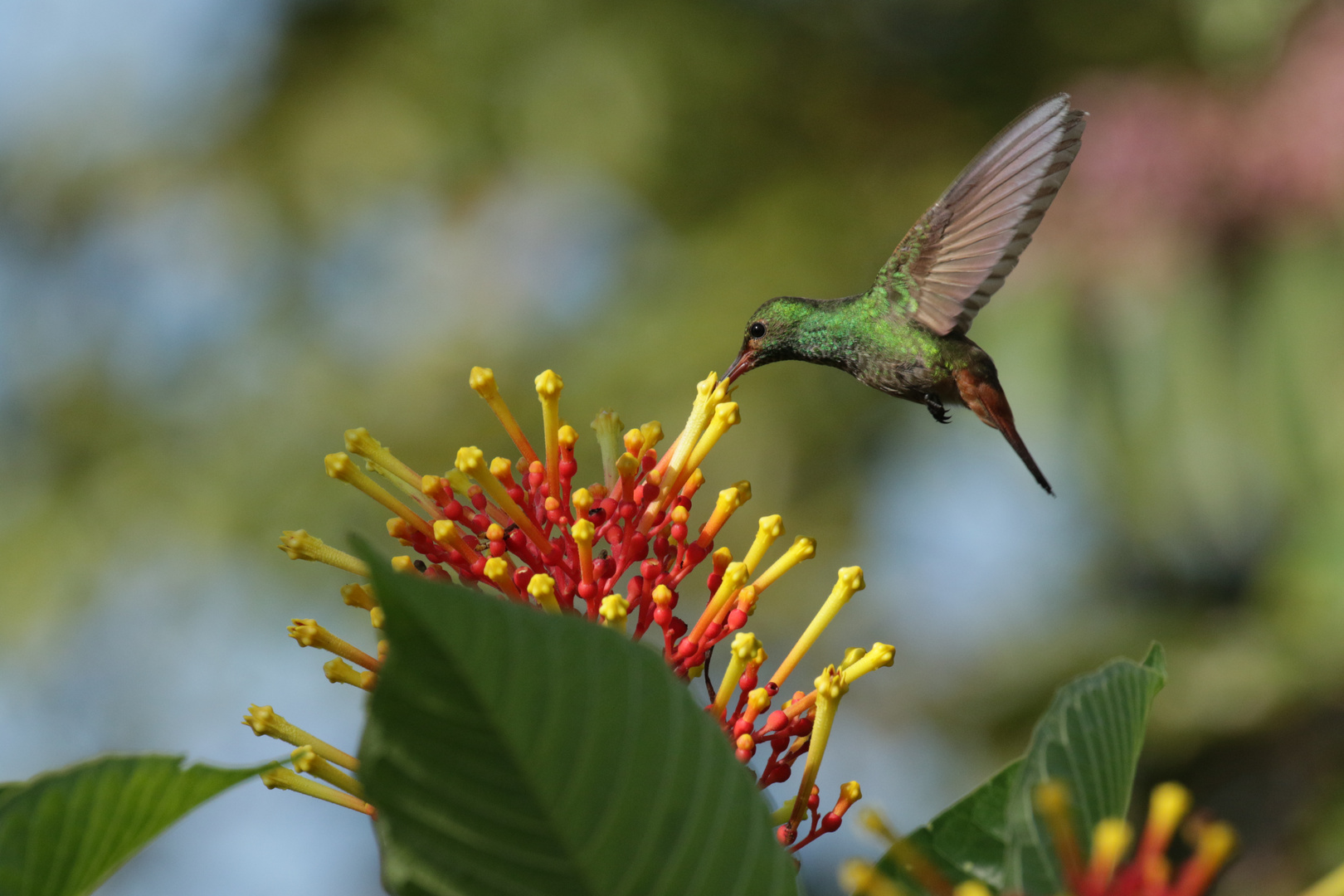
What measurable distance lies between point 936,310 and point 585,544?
99 cm

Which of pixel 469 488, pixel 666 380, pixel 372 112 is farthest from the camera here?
pixel 372 112

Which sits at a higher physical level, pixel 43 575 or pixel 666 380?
pixel 666 380

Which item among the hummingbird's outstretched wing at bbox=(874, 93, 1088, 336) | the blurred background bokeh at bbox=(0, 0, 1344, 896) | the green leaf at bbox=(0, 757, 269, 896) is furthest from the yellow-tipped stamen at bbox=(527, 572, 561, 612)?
the blurred background bokeh at bbox=(0, 0, 1344, 896)

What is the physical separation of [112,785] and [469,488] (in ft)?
2.01

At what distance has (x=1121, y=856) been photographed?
2.46 feet

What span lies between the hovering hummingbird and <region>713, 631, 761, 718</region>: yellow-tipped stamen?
74 centimetres

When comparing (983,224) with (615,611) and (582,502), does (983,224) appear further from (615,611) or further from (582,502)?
(615,611)

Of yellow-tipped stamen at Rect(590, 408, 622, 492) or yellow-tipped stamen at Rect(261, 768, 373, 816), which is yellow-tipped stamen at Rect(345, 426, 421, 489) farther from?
yellow-tipped stamen at Rect(261, 768, 373, 816)

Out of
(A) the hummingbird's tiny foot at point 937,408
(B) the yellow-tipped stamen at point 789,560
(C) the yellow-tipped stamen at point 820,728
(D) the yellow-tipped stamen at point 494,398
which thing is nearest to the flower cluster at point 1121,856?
(C) the yellow-tipped stamen at point 820,728

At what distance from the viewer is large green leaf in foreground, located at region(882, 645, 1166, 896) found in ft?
2.55

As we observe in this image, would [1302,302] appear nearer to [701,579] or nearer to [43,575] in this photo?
[701,579]

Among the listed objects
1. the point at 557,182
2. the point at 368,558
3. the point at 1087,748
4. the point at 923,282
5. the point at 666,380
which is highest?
the point at 557,182

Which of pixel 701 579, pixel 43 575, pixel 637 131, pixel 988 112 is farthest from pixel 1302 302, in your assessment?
pixel 43 575

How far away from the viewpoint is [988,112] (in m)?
8.23
